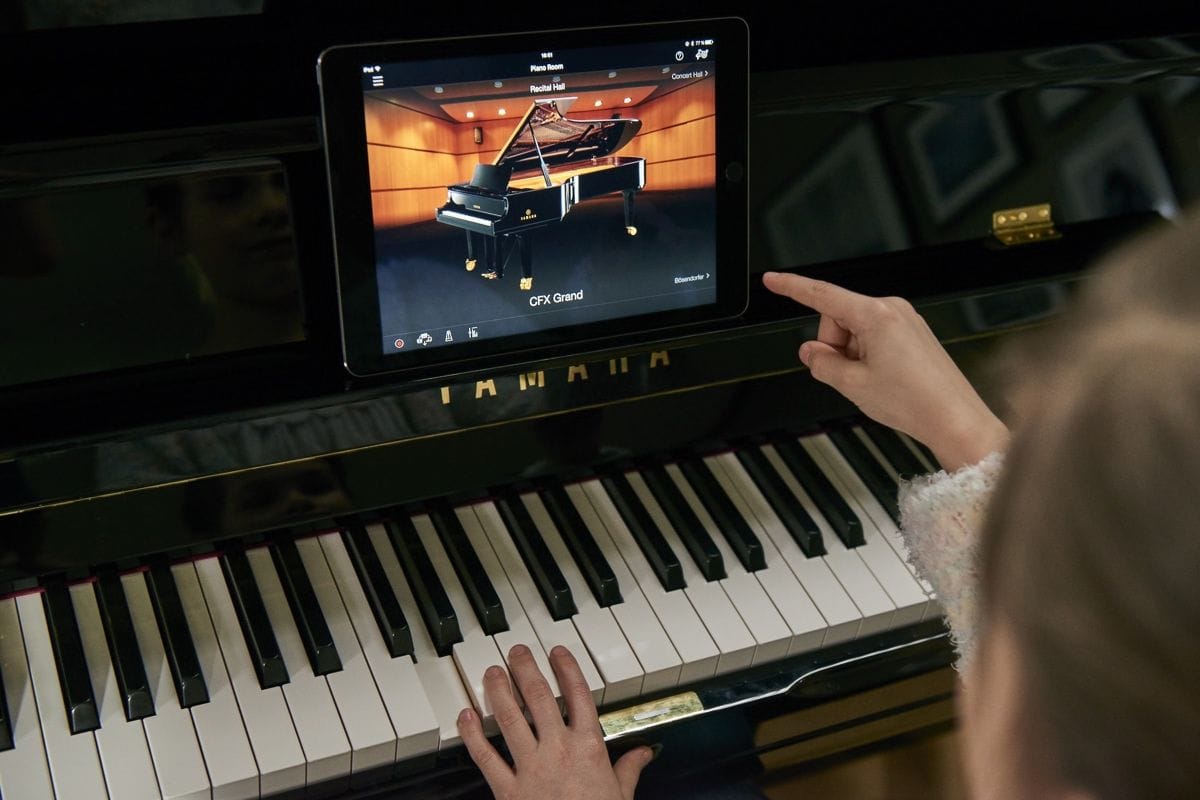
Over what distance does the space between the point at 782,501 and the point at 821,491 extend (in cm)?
6

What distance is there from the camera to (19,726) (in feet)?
4.26

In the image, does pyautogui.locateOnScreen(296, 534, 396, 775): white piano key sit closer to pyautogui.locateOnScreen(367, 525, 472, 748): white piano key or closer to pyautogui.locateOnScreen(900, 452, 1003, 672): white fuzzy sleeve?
pyautogui.locateOnScreen(367, 525, 472, 748): white piano key

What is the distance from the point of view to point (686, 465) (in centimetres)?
169

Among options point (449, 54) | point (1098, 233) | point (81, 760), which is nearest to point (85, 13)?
point (449, 54)

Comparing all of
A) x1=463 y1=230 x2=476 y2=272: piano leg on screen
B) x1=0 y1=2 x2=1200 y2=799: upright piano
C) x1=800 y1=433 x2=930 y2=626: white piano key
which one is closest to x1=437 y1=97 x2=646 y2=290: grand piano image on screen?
x1=463 y1=230 x2=476 y2=272: piano leg on screen

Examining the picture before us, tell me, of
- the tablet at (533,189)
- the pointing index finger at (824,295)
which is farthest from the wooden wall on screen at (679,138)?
the pointing index finger at (824,295)

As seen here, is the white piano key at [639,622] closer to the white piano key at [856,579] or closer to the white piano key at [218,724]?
the white piano key at [856,579]

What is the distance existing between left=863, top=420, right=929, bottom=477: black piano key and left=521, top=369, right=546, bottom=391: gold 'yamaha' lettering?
0.51 metres

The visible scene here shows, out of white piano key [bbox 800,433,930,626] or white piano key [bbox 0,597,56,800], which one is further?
white piano key [bbox 800,433,930,626]

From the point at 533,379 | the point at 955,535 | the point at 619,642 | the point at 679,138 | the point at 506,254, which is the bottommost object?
the point at 619,642

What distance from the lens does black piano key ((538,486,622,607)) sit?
151 cm

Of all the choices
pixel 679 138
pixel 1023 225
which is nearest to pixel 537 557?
pixel 679 138

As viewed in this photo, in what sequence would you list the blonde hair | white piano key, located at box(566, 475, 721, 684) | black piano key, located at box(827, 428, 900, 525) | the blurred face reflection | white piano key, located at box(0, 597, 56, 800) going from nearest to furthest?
the blonde hair
white piano key, located at box(0, 597, 56, 800)
the blurred face reflection
white piano key, located at box(566, 475, 721, 684)
black piano key, located at box(827, 428, 900, 525)

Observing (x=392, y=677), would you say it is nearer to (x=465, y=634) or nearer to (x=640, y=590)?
(x=465, y=634)
